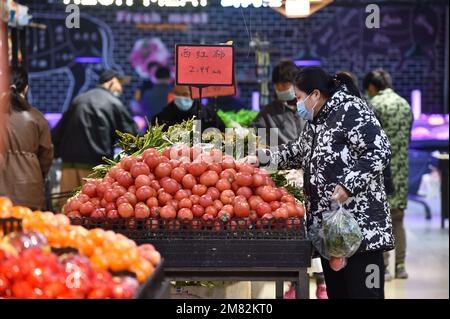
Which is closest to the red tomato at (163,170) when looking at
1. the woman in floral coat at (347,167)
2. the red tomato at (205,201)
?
the red tomato at (205,201)

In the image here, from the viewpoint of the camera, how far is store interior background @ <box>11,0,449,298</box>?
13.5 metres

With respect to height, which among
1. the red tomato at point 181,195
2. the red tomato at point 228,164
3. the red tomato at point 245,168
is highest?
the red tomato at point 228,164

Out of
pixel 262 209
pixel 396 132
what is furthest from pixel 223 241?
pixel 396 132

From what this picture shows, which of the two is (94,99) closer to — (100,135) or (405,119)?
(100,135)

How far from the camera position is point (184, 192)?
399cm

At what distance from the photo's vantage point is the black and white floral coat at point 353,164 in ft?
13.9

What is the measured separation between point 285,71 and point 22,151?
2079mm

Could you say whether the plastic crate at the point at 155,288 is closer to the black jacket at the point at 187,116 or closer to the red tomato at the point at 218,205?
the red tomato at the point at 218,205

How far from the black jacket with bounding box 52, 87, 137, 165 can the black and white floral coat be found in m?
4.31

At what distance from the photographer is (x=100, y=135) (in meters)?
8.39

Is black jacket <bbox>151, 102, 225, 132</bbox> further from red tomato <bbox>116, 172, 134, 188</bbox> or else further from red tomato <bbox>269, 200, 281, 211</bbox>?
red tomato <bbox>269, 200, 281, 211</bbox>

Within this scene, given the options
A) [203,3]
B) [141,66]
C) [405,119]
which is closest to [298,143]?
[203,3]

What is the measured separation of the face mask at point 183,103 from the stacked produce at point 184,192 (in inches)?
113
